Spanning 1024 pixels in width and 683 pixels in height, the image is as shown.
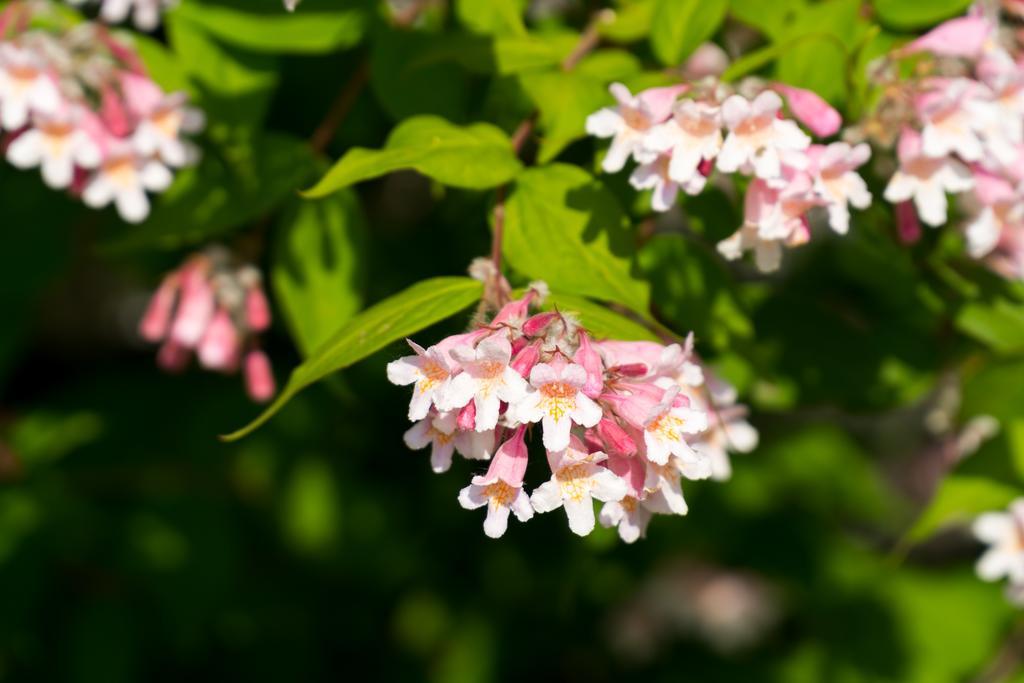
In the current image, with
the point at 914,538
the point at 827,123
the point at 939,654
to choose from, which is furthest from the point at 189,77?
the point at 939,654

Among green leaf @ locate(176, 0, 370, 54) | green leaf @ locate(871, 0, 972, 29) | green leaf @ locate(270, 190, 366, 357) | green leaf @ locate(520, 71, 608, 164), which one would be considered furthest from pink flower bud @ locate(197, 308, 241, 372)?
green leaf @ locate(871, 0, 972, 29)

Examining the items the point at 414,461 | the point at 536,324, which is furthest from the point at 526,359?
the point at 414,461

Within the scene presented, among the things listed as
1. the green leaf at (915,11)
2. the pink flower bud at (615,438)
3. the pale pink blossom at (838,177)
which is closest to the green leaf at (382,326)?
the pink flower bud at (615,438)

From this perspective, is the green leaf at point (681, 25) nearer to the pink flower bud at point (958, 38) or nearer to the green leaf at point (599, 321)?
the pink flower bud at point (958, 38)

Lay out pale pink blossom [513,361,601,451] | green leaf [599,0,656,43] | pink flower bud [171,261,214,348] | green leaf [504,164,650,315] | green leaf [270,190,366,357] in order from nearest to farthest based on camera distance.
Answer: pale pink blossom [513,361,601,451], green leaf [504,164,650,315], green leaf [599,0,656,43], green leaf [270,190,366,357], pink flower bud [171,261,214,348]

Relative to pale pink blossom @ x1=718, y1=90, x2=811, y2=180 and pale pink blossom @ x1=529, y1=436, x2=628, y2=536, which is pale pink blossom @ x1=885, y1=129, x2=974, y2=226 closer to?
pale pink blossom @ x1=718, y1=90, x2=811, y2=180

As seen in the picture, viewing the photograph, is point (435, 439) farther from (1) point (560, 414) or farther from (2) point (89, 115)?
(2) point (89, 115)
